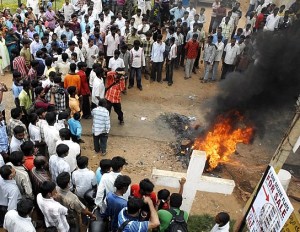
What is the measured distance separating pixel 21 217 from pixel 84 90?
5.29 m

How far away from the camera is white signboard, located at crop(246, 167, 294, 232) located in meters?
4.23

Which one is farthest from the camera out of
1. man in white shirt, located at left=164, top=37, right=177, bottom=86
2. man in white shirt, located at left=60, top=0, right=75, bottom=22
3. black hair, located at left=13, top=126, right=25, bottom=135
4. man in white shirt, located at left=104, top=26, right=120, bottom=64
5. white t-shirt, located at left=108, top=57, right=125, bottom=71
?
man in white shirt, located at left=60, top=0, right=75, bottom=22

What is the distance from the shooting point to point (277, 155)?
20.0 feet

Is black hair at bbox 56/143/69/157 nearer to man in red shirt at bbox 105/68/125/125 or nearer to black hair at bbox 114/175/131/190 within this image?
black hair at bbox 114/175/131/190

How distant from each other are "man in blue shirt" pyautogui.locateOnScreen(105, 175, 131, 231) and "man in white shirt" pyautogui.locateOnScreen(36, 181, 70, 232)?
65 cm

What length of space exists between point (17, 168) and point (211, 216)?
4.00m

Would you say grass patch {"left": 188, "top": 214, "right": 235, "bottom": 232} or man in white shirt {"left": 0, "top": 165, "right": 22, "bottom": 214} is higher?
man in white shirt {"left": 0, "top": 165, "right": 22, "bottom": 214}

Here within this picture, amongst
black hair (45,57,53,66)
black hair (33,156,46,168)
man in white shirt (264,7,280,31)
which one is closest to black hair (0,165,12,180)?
black hair (33,156,46,168)

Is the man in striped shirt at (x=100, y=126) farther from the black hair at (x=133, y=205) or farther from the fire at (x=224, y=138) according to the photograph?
the black hair at (x=133, y=205)

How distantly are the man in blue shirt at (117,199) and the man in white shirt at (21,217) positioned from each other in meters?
1.09

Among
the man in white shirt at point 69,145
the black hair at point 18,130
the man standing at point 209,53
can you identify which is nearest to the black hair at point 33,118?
the black hair at point 18,130

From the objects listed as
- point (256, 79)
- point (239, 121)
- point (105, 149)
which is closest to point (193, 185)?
point (105, 149)

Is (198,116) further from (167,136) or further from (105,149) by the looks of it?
(105,149)

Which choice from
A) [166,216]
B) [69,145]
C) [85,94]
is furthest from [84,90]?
[166,216]
